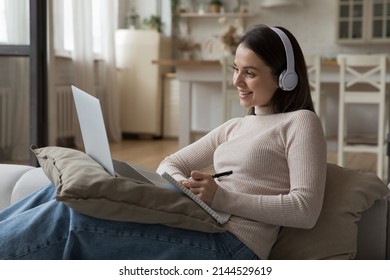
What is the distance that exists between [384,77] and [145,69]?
3.18 metres

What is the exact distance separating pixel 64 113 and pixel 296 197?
4.83 metres

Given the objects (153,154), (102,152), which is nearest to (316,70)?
(153,154)

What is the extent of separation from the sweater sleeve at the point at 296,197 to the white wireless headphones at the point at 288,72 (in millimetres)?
131

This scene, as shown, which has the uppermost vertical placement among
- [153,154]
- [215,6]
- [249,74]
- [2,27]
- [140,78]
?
[215,6]

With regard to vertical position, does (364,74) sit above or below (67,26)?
below

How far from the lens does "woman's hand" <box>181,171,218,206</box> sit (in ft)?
4.28

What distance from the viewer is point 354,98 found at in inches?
180

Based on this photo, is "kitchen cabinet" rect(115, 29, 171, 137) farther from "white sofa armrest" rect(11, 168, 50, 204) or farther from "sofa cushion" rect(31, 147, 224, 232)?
"sofa cushion" rect(31, 147, 224, 232)

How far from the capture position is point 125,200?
120cm

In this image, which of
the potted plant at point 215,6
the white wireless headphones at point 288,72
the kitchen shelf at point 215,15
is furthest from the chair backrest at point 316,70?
the white wireless headphones at point 288,72

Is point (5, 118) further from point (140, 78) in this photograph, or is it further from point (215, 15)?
point (215, 15)

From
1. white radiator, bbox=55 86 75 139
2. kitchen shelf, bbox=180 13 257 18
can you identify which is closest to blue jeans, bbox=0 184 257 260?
white radiator, bbox=55 86 75 139

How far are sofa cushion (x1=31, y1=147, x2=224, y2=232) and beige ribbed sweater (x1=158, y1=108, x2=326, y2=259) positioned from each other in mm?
83
